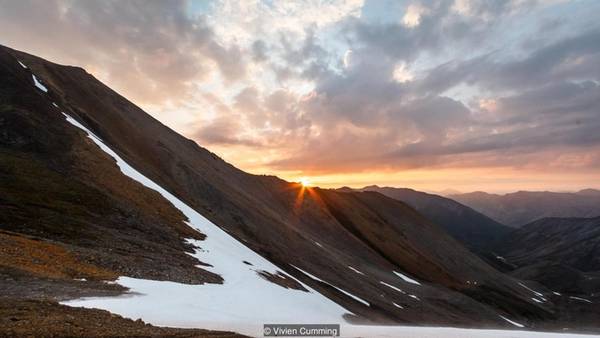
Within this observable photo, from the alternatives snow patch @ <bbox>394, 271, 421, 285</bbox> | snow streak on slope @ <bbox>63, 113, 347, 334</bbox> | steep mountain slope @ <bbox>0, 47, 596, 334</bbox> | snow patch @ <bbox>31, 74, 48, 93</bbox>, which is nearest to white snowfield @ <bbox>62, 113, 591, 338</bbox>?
snow streak on slope @ <bbox>63, 113, 347, 334</bbox>

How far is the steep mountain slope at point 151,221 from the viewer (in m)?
33.1

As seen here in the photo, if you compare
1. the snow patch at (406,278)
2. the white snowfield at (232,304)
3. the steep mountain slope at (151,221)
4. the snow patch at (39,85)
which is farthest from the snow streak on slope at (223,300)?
the snow patch at (406,278)

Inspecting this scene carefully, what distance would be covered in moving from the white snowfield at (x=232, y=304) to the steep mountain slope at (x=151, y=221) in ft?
1.56

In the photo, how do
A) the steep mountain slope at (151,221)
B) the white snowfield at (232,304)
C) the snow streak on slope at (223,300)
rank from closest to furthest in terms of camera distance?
the white snowfield at (232,304), the snow streak on slope at (223,300), the steep mountain slope at (151,221)

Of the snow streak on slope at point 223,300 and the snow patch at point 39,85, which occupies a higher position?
the snow patch at point 39,85

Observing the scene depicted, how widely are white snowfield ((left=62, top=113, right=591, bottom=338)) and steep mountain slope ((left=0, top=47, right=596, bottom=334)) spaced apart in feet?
1.56

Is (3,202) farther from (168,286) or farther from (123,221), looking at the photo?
(168,286)

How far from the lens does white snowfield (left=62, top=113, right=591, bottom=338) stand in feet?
63.0

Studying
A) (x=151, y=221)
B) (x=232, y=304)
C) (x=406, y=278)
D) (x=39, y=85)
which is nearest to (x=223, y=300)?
(x=232, y=304)

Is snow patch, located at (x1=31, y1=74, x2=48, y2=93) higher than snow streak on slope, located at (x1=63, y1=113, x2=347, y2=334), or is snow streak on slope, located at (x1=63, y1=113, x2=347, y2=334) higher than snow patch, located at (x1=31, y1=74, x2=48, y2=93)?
snow patch, located at (x1=31, y1=74, x2=48, y2=93)

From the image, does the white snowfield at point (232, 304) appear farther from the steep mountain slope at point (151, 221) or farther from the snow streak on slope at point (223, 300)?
the steep mountain slope at point (151, 221)

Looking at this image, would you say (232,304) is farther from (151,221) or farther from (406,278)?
(406,278)

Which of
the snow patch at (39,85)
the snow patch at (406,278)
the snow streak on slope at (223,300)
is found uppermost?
the snow patch at (39,85)

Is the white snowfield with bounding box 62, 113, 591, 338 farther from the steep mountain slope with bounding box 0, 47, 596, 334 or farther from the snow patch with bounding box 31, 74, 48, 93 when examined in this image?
the snow patch with bounding box 31, 74, 48, 93
